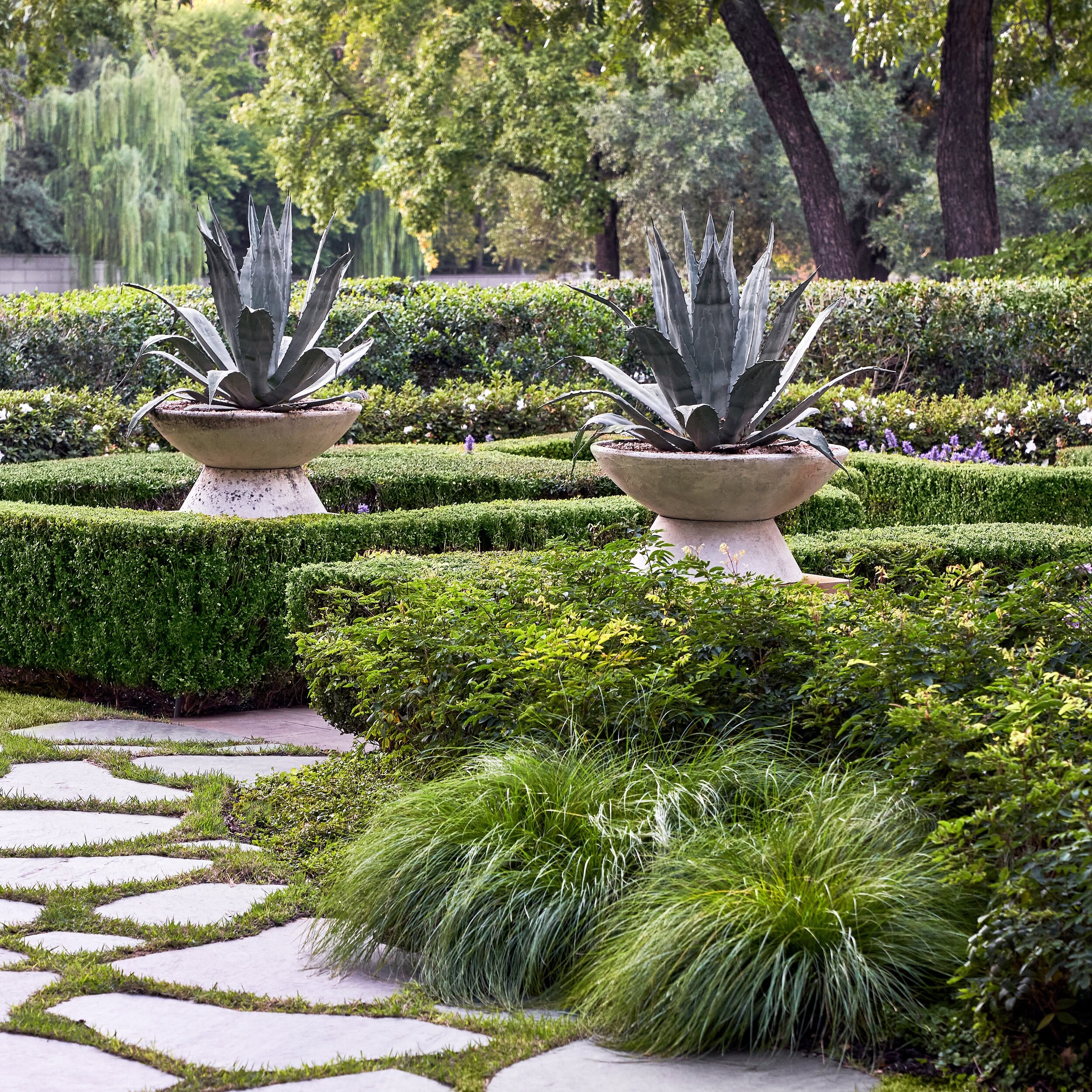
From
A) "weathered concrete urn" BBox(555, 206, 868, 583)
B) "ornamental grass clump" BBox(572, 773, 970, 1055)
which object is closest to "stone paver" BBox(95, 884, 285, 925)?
"ornamental grass clump" BBox(572, 773, 970, 1055)

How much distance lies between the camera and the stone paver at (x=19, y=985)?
302 cm

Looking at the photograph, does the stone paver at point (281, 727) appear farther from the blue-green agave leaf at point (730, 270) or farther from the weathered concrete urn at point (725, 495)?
the blue-green agave leaf at point (730, 270)

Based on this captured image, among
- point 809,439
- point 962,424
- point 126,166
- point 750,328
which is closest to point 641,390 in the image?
point 750,328

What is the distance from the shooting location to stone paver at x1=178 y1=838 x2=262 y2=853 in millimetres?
4215

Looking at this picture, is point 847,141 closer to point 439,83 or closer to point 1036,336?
point 439,83

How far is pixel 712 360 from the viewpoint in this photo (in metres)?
5.70

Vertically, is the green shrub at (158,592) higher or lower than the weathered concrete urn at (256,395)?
lower

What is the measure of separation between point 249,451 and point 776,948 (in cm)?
478

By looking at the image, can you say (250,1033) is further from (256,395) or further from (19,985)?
(256,395)

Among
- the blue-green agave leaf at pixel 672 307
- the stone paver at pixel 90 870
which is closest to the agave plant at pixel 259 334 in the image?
the blue-green agave leaf at pixel 672 307

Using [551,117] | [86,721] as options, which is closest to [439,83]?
[551,117]

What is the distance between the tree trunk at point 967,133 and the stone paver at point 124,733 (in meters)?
13.5

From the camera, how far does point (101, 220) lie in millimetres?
37156

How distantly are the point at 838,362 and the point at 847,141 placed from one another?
17475 mm
